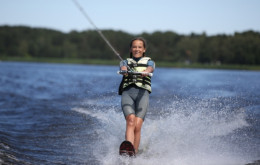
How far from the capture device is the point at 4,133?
7.15 metres


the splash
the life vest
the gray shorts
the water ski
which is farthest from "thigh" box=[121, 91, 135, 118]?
the splash

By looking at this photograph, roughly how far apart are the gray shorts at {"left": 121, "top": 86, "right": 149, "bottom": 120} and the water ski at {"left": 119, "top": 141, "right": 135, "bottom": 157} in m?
0.64

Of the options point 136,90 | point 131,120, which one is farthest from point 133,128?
point 136,90

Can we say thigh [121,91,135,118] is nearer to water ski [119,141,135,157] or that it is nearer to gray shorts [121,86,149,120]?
gray shorts [121,86,149,120]

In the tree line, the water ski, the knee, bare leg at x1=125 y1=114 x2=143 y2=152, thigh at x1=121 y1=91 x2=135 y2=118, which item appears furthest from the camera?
the tree line

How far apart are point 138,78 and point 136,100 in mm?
350

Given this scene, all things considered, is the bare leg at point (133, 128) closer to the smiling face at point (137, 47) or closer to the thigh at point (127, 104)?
the thigh at point (127, 104)

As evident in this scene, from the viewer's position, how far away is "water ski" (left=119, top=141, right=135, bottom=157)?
190 inches

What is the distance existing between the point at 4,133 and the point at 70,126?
150 cm

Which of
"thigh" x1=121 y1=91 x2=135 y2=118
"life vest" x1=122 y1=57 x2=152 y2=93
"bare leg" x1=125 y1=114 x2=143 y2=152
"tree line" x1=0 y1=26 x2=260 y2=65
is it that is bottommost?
"bare leg" x1=125 y1=114 x2=143 y2=152

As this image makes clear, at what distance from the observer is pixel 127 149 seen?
15.9ft

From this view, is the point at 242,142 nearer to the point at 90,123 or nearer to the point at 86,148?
the point at 86,148

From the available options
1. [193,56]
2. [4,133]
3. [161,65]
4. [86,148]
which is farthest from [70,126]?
[193,56]

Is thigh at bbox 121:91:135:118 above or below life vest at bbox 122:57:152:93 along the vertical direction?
below
